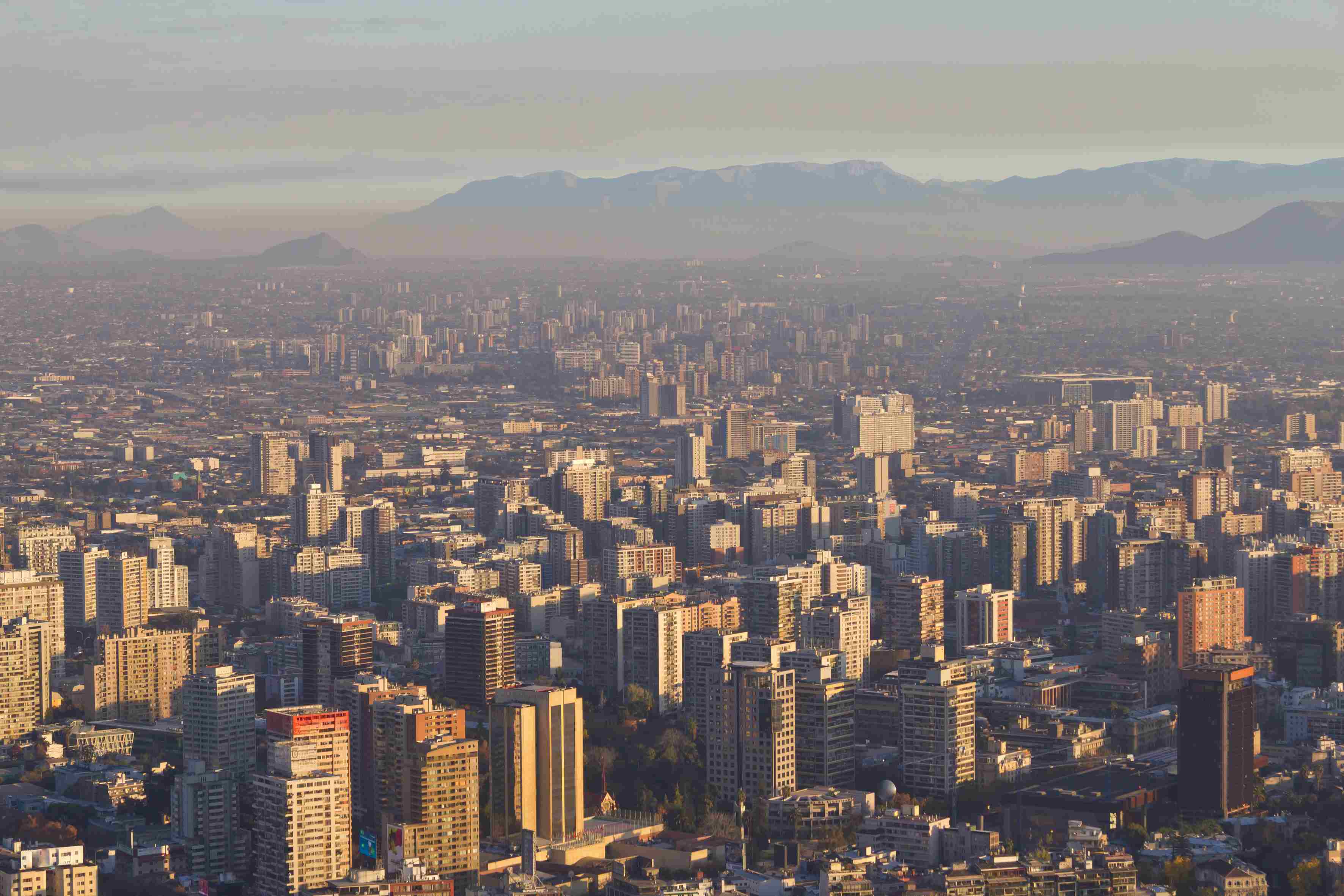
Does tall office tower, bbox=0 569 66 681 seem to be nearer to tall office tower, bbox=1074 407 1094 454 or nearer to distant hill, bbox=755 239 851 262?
tall office tower, bbox=1074 407 1094 454

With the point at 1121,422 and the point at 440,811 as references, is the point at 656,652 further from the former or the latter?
the point at 1121,422

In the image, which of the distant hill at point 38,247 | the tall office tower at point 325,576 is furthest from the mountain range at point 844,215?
the tall office tower at point 325,576

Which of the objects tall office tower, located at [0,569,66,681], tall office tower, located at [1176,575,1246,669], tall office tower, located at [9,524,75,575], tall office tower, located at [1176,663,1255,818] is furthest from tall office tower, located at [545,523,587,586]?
tall office tower, located at [1176,663,1255,818]

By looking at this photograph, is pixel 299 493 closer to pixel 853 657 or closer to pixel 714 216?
pixel 853 657

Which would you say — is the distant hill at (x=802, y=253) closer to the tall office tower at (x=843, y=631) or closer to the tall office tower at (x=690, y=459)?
the tall office tower at (x=690, y=459)

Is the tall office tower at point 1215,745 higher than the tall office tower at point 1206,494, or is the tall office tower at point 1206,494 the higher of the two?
the tall office tower at point 1215,745

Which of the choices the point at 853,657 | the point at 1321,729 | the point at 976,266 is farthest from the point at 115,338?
the point at 1321,729
